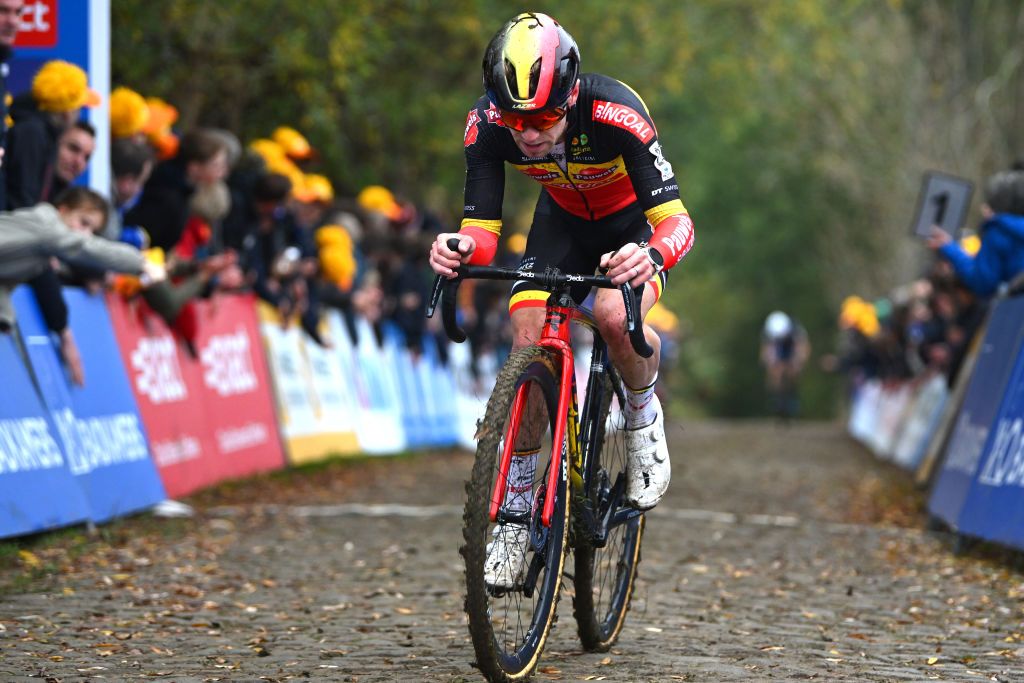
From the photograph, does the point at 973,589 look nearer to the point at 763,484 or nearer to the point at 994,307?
the point at 994,307

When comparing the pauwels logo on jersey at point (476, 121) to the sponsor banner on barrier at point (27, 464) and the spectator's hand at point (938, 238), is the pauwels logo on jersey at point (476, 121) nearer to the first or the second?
the sponsor banner on barrier at point (27, 464)

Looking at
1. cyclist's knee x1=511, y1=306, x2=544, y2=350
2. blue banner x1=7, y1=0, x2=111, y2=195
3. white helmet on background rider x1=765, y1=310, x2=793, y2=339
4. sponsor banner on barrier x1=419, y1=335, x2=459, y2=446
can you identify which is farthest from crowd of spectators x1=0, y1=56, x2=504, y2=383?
white helmet on background rider x1=765, y1=310, x2=793, y2=339

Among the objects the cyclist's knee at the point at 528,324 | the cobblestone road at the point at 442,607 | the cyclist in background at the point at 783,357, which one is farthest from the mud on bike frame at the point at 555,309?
the cyclist in background at the point at 783,357

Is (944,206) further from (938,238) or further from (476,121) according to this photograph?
(476,121)

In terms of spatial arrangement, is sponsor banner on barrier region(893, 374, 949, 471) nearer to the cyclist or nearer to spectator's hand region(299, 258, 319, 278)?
spectator's hand region(299, 258, 319, 278)

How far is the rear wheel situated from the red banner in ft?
17.5

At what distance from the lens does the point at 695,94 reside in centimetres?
3350

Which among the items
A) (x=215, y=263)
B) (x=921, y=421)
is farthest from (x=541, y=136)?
(x=921, y=421)

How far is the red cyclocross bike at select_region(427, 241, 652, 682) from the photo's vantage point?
17.7ft

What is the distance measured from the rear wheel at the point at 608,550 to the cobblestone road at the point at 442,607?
13 cm

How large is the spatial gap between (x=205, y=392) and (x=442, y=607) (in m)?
5.76

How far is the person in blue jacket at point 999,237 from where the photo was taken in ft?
38.9

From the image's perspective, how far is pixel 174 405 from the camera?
1220cm

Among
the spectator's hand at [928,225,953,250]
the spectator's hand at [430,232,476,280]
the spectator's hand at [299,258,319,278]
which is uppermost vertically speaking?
the spectator's hand at [430,232,476,280]
